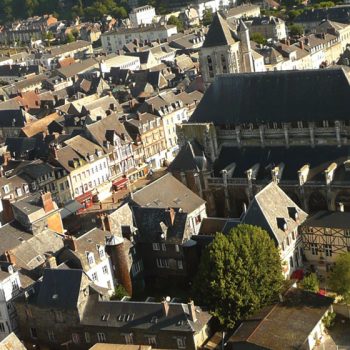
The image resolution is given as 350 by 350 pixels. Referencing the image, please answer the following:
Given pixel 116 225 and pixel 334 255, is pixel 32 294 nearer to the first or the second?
pixel 116 225

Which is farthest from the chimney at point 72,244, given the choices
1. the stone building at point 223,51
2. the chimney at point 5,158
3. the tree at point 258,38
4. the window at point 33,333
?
the tree at point 258,38

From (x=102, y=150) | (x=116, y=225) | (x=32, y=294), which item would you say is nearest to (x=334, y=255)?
(x=116, y=225)

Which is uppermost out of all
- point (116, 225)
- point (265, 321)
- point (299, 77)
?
point (299, 77)

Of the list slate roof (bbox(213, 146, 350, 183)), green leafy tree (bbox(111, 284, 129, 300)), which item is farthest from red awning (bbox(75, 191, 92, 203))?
green leafy tree (bbox(111, 284, 129, 300))

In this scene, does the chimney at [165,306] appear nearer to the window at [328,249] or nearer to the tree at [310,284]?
the tree at [310,284]

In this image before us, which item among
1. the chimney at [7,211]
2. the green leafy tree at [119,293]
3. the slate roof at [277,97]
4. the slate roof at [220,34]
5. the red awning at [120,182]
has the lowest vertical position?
the red awning at [120,182]

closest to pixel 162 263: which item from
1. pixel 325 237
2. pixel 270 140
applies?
pixel 325 237

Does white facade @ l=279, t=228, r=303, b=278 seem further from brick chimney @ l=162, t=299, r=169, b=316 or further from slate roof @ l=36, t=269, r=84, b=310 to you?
slate roof @ l=36, t=269, r=84, b=310

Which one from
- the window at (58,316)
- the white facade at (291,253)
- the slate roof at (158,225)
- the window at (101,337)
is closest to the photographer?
the window at (101,337)
